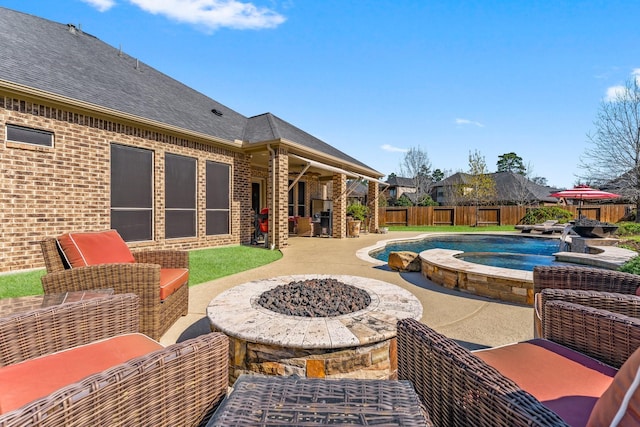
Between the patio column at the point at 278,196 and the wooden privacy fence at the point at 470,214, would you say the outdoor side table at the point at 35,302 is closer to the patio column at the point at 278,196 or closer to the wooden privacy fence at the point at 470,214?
the patio column at the point at 278,196

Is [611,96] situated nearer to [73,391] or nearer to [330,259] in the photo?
[330,259]

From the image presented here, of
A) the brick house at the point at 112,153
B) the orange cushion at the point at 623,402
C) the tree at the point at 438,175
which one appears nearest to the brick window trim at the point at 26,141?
the brick house at the point at 112,153

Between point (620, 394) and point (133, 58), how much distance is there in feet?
43.9

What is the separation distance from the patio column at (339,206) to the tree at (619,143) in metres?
14.8

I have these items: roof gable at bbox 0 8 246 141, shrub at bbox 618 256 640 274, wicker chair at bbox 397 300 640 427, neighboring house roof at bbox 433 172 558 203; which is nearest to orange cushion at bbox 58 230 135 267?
wicker chair at bbox 397 300 640 427

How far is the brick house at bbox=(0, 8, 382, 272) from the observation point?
5.49 metres

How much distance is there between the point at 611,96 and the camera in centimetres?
1555

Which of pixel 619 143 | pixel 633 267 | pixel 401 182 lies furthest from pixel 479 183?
pixel 633 267

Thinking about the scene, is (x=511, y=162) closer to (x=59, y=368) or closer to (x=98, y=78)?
(x=98, y=78)

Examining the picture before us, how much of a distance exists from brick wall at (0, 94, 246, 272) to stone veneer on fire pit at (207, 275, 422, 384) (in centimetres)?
547

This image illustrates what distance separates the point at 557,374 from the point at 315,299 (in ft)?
6.06

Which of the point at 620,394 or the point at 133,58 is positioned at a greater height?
the point at 133,58

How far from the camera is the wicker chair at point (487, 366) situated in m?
1.06

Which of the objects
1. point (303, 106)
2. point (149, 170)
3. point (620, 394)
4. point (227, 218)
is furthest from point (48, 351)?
point (303, 106)
